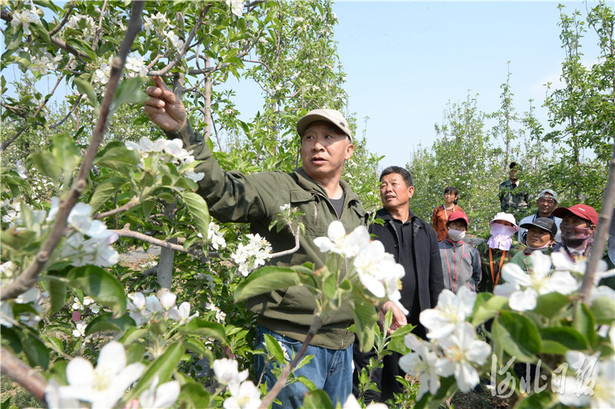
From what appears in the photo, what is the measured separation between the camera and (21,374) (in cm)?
53

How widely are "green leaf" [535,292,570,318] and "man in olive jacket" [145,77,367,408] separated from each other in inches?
42.8

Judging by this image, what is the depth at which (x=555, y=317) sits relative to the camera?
0.61m

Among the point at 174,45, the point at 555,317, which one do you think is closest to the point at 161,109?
the point at 174,45

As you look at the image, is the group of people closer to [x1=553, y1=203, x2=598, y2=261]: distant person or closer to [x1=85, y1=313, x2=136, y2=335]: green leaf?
[x1=553, y1=203, x2=598, y2=261]: distant person

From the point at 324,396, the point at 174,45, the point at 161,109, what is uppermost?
the point at 174,45

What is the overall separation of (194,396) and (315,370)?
138 cm

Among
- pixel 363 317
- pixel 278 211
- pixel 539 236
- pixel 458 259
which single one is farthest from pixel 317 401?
pixel 458 259

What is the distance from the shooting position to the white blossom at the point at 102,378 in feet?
1.74

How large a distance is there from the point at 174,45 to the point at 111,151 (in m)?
1.07

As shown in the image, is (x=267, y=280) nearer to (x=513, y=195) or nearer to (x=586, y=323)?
(x=586, y=323)

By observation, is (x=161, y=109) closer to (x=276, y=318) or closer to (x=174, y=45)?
(x=174, y=45)

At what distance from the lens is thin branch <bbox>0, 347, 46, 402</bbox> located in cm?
53

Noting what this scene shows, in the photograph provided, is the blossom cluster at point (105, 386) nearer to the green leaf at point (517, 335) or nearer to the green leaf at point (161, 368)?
the green leaf at point (161, 368)

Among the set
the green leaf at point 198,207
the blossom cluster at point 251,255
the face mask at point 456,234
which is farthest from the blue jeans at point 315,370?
the face mask at point 456,234
